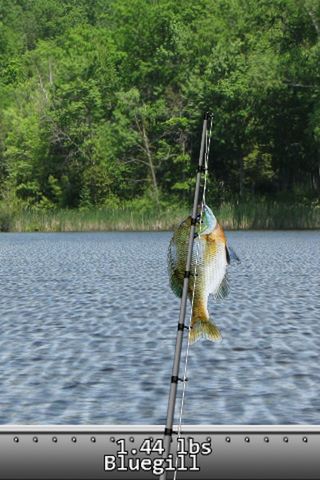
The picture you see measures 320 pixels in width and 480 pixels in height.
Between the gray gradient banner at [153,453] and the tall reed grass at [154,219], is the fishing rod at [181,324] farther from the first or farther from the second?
the tall reed grass at [154,219]

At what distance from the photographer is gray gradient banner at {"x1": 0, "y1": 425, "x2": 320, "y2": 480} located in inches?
410

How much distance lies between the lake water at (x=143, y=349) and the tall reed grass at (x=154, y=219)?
40192 millimetres

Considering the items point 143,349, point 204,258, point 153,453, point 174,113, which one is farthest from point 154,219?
point 153,453

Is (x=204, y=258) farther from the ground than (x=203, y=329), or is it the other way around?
(x=204, y=258)

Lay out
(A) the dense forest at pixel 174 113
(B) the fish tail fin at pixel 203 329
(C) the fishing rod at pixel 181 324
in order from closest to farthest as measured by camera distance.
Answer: (C) the fishing rod at pixel 181 324 < (B) the fish tail fin at pixel 203 329 < (A) the dense forest at pixel 174 113

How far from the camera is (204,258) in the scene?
11055mm

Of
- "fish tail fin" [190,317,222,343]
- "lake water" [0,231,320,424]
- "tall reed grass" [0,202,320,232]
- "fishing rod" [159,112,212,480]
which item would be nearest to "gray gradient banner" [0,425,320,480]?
"fishing rod" [159,112,212,480]

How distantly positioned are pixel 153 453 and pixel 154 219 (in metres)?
73.4

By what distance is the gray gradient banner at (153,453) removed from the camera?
10.4 meters

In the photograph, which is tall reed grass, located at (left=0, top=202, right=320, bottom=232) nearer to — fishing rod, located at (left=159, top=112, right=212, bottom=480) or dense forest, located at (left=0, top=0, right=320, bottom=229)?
dense forest, located at (left=0, top=0, right=320, bottom=229)

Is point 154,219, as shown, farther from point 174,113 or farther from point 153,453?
A: point 153,453

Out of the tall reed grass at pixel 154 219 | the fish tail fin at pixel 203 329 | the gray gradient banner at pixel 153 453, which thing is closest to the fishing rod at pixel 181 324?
the gray gradient banner at pixel 153 453

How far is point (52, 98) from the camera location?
10594 cm

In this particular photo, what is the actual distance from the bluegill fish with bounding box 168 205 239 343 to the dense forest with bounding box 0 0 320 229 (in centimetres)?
7078
